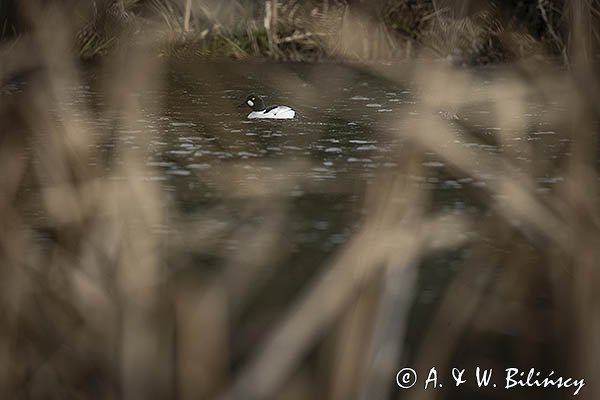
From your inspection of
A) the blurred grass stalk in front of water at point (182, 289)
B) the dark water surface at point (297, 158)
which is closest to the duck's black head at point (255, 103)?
the dark water surface at point (297, 158)

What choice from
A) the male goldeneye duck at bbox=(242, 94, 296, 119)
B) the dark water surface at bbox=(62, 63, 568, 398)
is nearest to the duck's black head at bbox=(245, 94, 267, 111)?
the male goldeneye duck at bbox=(242, 94, 296, 119)

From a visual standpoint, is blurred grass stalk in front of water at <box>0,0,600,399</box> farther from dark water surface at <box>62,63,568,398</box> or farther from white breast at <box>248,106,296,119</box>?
white breast at <box>248,106,296,119</box>

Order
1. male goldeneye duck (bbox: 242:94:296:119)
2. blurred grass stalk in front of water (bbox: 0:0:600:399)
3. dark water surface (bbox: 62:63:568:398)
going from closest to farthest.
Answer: blurred grass stalk in front of water (bbox: 0:0:600:399) → dark water surface (bbox: 62:63:568:398) → male goldeneye duck (bbox: 242:94:296:119)

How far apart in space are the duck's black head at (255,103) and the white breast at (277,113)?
0.05 meters

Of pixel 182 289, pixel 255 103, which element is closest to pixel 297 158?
pixel 255 103

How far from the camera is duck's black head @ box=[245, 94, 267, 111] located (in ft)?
36.0

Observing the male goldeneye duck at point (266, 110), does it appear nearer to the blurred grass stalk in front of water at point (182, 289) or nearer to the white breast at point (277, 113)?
the white breast at point (277, 113)

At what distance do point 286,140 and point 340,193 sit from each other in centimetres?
234

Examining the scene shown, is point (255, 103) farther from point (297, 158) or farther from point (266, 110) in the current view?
point (297, 158)

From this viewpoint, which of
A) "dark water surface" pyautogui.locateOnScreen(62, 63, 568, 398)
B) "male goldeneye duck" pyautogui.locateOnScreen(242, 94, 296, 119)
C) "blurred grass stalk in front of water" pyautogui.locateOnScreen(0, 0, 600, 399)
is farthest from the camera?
"male goldeneye duck" pyautogui.locateOnScreen(242, 94, 296, 119)

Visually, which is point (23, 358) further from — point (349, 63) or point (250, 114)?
point (349, 63)

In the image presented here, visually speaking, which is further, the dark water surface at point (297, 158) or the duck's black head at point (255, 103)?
the duck's black head at point (255, 103)

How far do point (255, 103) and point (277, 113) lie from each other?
0.28m

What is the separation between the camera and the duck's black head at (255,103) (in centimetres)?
1098
